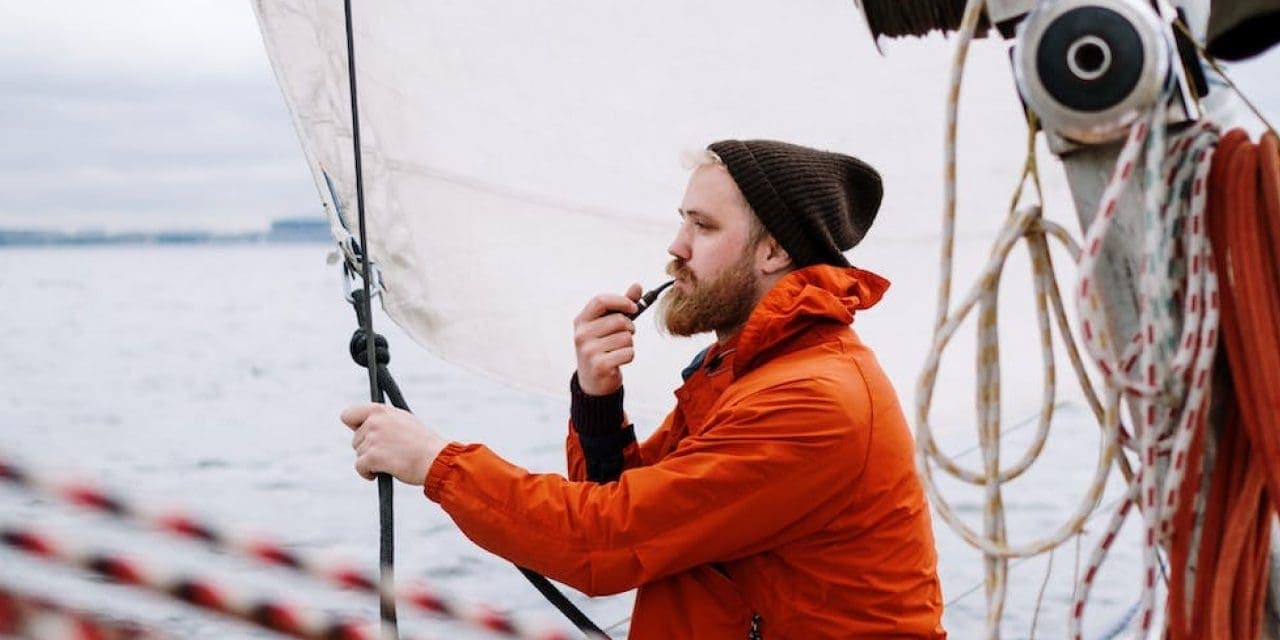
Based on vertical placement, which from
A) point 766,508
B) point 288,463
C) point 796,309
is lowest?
point 288,463

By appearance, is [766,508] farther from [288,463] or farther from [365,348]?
[288,463]

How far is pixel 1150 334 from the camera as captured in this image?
57.7 inches

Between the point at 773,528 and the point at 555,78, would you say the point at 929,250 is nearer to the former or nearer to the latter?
the point at 555,78

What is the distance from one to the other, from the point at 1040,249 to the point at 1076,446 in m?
12.2

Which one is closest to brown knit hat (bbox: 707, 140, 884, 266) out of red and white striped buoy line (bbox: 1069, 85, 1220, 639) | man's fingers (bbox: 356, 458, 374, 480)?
man's fingers (bbox: 356, 458, 374, 480)

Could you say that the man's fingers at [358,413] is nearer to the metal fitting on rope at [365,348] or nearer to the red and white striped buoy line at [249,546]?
the metal fitting on rope at [365,348]

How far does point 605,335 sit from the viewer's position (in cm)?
247

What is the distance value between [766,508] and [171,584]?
1.14m

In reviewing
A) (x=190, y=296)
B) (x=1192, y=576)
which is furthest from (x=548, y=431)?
(x=190, y=296)

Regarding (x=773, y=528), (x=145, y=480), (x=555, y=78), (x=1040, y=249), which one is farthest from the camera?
(x=145, y=480)

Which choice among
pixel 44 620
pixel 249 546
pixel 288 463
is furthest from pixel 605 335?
pixel 288 463

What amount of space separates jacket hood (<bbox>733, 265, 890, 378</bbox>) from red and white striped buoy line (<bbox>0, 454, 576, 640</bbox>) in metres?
0.58

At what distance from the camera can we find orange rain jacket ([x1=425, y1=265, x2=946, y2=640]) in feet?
6.84

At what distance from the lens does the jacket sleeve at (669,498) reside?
208cm
